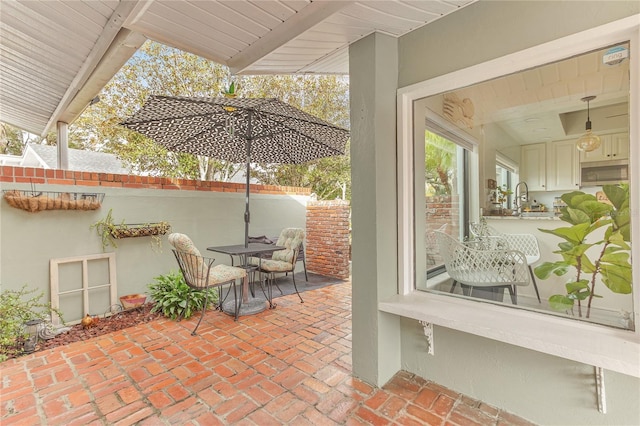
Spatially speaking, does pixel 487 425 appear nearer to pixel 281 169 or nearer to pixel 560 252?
pixel 560 252

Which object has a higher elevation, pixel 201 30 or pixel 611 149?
pixel 201 30

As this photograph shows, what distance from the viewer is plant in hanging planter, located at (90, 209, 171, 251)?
3.31m

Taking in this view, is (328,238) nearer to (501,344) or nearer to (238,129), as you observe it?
(238,129)

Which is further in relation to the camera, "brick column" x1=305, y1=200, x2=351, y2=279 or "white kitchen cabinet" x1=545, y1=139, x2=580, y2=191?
"brick column" x1=305, y1=200, x2=351, y2=279

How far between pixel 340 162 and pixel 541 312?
7042 mm

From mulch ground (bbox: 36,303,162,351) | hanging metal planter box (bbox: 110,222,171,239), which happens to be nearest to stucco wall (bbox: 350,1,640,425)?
mulch ground (bbox: 36,303,162,351)

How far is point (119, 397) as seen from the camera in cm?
187

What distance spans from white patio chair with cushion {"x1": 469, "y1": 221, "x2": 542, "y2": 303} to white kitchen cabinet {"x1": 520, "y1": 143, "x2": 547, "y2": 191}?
17.0 inches

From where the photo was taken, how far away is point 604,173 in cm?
163

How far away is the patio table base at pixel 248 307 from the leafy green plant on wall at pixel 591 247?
281 centimetres

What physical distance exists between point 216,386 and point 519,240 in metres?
2.46

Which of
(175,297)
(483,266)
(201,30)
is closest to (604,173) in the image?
(483,266)

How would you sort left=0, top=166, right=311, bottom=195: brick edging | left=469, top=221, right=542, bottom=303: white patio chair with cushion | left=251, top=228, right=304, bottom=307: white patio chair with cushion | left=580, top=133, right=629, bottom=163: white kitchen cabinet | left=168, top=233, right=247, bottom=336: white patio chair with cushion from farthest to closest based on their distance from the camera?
1. left=251, top=228, right=304, bottom=307: white patio chair with cushion
2. left=168, top=233, right=247, bottom=336: white patio chair with cushion
3. left=0, top=166, right=311, bottom=195: brick edging
4. left=469, top=221, right=542, bottom=303: white patio chair with cushion
5. left=580, top=133, right=629, bottom=163: white kitchen cabinet

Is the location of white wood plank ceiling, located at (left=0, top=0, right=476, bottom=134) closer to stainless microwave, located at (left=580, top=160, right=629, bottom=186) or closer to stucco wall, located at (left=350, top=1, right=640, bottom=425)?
stucco wall, located at (left=350, top=1, right=640, bottom=425)
